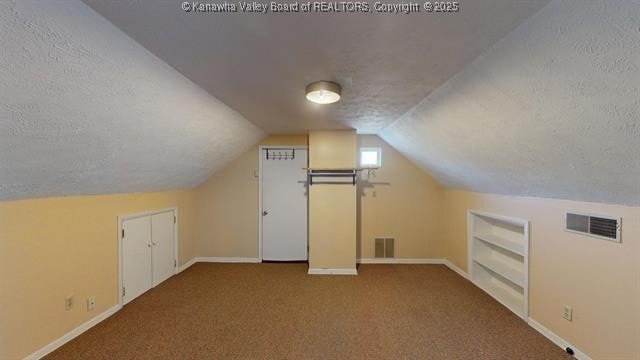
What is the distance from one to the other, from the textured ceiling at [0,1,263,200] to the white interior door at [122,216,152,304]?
0.59m

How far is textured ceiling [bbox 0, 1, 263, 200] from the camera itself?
118 centimetres

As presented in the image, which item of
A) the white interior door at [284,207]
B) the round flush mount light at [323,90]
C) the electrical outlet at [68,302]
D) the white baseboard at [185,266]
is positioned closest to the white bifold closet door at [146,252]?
the white baseboard at [185,266]

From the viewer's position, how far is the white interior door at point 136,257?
9.93ft

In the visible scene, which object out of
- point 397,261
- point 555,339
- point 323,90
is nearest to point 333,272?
point 397,261

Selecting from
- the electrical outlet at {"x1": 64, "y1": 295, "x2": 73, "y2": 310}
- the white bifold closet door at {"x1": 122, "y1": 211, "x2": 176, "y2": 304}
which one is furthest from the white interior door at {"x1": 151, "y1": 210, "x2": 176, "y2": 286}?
the electrical outlet at {"x1": 64, "y1": 295, "x2": 73, "y2": 310}

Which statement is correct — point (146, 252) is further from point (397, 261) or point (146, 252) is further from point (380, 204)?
point (397, 261)

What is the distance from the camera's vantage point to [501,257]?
350 cm

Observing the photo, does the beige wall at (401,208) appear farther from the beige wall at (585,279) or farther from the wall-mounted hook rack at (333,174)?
the beige wall at (585,279)

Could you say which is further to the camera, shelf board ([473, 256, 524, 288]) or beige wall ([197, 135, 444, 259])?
beige wall ([197, 135, 444, 259])

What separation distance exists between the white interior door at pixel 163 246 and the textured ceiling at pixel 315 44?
2.26m

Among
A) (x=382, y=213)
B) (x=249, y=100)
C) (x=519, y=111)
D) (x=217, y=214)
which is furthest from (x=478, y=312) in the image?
(x=217, y=214)

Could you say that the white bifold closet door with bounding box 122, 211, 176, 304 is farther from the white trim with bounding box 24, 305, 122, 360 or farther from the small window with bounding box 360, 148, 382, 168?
the small window with bounding box 360, 148, 382, 168

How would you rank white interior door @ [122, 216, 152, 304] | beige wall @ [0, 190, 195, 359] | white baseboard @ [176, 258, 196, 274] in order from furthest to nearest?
1. white baseboard @ [176, 258, 196, 274]
2. white interior door @ [122, 216, 152, 304]
3. beige wall @ [0, 190, 195, 359]

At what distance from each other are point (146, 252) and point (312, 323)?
231 centimetres
